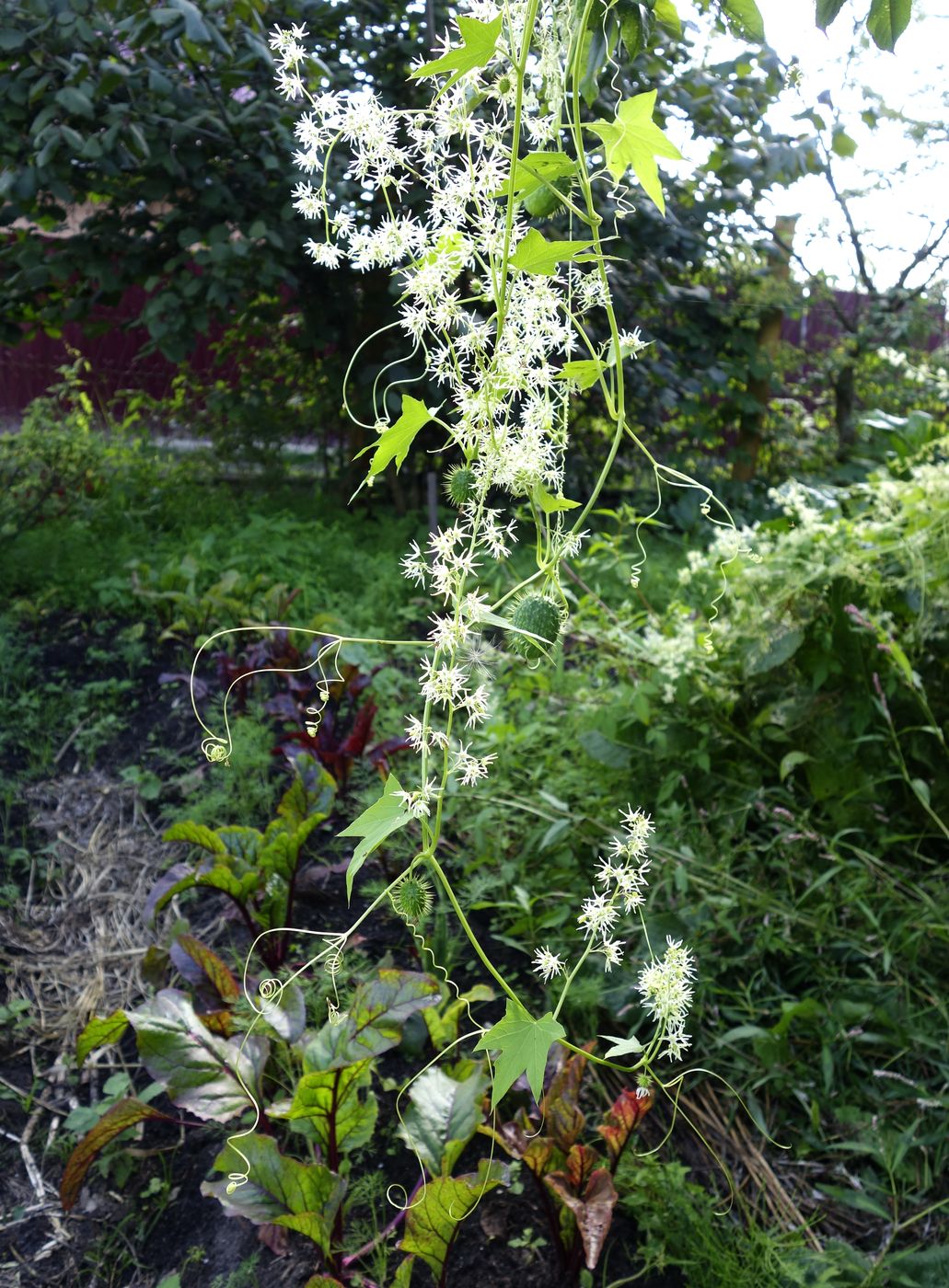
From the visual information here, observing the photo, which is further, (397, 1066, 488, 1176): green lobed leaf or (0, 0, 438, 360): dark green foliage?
(0, 0, 438, 360): dark green foliage

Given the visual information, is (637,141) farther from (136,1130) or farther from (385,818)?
(136,1130)

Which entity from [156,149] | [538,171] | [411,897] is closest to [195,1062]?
[411,897]

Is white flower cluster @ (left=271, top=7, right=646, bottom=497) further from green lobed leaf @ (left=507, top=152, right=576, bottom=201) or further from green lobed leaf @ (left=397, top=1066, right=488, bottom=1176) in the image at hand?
green lobed leaf @ (left=397, top=1066, right=488, bottom=1176)

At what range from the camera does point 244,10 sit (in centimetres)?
312

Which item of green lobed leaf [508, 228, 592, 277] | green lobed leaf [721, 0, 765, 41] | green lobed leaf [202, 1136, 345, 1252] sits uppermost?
green lobed leaf [721, 0, 765, 41]

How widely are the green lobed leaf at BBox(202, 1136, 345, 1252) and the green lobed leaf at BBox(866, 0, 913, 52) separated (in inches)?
54.4

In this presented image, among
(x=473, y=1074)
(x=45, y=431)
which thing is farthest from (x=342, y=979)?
(x=45, y=431)

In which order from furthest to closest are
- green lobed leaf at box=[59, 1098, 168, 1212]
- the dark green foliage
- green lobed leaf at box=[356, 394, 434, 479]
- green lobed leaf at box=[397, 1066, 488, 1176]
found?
the dark green foliage, green lobed leaf at box=[59, 1098, 168, 1212], green lobed leaf at box=[397, 1066, 488, 1176], green lobed leaf at box=[356, 394, 434, 479]

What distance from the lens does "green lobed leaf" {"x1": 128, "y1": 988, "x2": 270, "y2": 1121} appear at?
1.44m

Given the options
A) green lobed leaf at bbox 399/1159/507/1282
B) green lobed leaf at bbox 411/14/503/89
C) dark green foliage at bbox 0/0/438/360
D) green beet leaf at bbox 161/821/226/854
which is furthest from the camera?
dark green foliage at bbox 0/0/438/360

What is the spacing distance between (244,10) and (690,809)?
278 centimetres

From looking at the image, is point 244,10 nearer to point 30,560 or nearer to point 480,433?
point 30,560

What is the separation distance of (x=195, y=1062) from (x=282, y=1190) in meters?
0.26

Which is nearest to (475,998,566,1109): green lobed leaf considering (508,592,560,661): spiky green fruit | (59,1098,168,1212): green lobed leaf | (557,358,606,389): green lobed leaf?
(508,592,560,661): spiky green fruit
